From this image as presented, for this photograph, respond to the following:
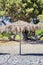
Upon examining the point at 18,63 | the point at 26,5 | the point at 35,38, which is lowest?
the point at 35,38

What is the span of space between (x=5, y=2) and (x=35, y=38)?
607 centimetres

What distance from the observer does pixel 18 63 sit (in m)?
10.7

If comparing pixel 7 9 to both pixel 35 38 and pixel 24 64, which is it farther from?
pixel 24 64

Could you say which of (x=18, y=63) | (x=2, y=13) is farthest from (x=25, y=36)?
(x=18, y=63)

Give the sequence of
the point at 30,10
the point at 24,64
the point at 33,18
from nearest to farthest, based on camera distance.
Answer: the point at 24,64 → the point at 30,10 → the point at 33,18

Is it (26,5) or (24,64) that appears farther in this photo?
(26,5)

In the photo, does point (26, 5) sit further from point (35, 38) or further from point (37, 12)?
point (35, 38)

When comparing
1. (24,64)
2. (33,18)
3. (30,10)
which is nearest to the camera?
(24,64)

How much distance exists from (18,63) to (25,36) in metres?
18.4

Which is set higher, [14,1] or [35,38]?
[14,1]

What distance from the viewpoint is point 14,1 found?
2827 cm

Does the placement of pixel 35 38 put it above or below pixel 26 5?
below

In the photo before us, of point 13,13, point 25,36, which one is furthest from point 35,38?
point 13,13

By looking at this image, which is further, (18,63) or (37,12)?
(37,12)
